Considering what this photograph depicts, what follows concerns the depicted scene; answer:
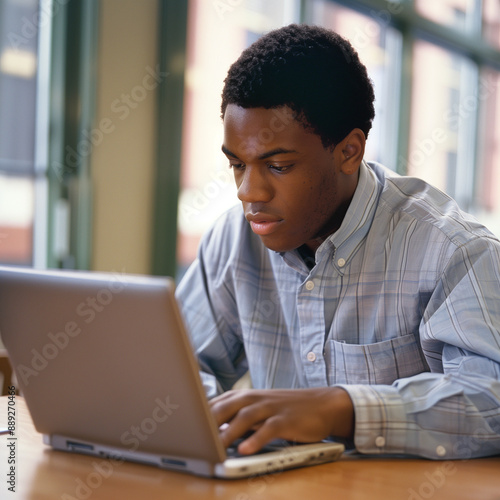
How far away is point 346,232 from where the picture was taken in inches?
54.9

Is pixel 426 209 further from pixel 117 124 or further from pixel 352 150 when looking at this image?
pixel 117 124

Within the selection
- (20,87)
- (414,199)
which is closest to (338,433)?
(414,199)

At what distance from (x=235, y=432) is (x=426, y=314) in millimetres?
490

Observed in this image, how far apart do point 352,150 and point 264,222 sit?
10.1 inches

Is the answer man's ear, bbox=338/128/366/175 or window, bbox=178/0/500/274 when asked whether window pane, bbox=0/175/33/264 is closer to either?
window, bbox=178/0/500/274

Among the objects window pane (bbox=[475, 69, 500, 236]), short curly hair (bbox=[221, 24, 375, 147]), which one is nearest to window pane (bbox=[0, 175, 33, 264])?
short curly hair (bbox=[221, 24, 375, 147])

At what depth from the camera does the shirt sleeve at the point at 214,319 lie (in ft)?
5.19

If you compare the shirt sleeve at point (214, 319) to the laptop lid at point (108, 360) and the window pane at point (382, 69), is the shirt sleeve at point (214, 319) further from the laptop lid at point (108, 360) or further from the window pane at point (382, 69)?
the window pane at point (382, 69)

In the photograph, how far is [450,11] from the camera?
211 inches

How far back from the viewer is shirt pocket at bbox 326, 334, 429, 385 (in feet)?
4.38

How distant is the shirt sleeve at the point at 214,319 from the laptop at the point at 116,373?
589mm

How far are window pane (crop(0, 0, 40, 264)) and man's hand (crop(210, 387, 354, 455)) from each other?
2.03m

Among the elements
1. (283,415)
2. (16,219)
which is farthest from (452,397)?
(16,219)

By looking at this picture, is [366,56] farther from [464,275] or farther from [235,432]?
[235,432]
